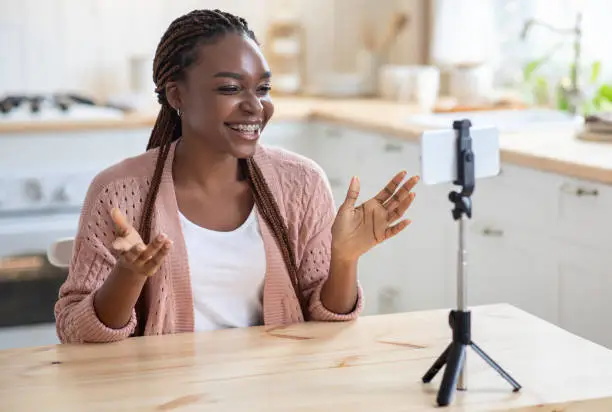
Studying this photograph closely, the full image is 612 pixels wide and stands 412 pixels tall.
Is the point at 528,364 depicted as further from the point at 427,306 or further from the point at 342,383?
the point at 427,306

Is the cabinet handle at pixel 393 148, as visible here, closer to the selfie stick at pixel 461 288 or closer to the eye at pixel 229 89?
the eye at pixel 229 89

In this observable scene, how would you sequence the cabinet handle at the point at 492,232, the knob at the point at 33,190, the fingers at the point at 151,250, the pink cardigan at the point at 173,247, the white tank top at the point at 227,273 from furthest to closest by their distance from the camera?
the knob at the point at 33,190, the cabinet handle at the point at 492,232, the white tank top at the point at 227,273, the pink cardigan at the point at 173,247, the fingers at the point at 151,250

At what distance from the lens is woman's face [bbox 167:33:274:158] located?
5.14 feet

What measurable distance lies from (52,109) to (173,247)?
2.02 m

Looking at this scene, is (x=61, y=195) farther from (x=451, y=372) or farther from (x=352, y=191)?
(x=451, y=372)

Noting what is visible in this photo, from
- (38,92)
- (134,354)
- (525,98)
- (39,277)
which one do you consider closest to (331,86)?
(525,98)

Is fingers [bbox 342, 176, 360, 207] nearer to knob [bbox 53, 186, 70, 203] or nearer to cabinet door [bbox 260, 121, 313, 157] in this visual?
knob [bbox 53, 186, 70, 203]

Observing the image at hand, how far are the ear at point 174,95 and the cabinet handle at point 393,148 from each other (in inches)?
59.1

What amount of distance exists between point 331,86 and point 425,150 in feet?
10.1

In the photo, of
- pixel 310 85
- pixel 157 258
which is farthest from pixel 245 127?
pixel 310 85

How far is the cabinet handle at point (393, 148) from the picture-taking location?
3100 mm

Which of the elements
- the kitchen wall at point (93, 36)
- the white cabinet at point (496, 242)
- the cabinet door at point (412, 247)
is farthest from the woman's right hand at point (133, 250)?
the kitchen wall at point (93, 36)

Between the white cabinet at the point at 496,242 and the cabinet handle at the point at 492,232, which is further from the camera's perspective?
the cabinet handle at the point at 492,232

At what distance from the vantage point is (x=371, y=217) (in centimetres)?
137
